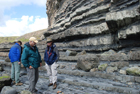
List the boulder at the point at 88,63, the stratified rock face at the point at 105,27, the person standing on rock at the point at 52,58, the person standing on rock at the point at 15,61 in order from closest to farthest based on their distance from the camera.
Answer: the person standing on rock at the point at 52,58
the person standing on rock at the point at 15,61
the boulder at the point at 88,63
the stratified rock face at the point at 105,27

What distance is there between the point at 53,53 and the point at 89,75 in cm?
202

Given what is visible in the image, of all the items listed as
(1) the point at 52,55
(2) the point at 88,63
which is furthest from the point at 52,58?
(2) the point at 88,63

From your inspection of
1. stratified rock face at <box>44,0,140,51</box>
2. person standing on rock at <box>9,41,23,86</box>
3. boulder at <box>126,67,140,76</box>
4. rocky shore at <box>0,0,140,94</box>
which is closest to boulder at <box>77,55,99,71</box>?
rocky shore at <box>0,0,140,94</box>

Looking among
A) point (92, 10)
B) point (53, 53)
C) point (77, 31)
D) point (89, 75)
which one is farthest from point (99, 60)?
point (92, 10)

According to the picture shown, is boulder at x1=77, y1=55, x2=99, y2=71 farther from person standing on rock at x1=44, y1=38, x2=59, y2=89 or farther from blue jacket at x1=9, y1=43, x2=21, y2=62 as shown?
blue jacket at x1=9, y1=43, x2=21, y2=62

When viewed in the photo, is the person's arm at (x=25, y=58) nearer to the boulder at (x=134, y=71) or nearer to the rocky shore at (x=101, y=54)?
the rocky shore at (x=101, y=54)

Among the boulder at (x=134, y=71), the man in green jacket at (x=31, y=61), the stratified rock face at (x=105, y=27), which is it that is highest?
the stratified rock face at (x=105, y=27)

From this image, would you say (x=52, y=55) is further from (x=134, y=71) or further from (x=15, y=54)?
(x=134, y=71)

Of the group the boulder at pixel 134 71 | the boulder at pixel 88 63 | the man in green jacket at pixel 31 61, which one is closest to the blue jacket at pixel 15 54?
the man in green jacket at pixel 31 61

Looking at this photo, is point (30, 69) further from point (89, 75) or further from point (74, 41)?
point (74, 41)

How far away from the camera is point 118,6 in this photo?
746 cm

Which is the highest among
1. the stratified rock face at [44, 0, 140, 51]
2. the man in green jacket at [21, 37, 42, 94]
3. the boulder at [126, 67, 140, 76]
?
the stratified rock face at [44, 0, 140, 51]

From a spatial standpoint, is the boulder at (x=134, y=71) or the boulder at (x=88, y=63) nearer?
the boulder at (x=134, y=71)

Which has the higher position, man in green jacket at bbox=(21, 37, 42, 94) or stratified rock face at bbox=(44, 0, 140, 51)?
stratified rock face at bbox=(44, 0, 140, 51)
